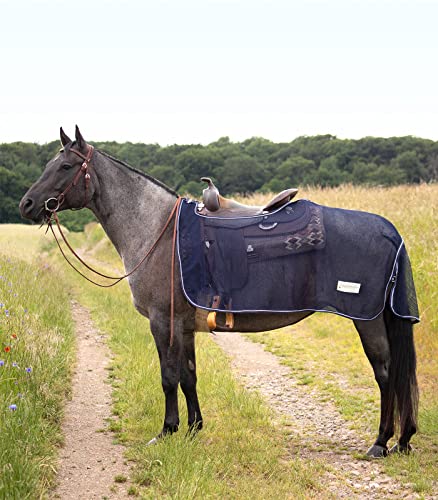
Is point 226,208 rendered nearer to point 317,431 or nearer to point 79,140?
point 79,140

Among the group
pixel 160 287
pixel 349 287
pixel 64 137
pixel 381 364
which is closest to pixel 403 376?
pixel 381 364

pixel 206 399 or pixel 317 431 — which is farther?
pixel 206 399

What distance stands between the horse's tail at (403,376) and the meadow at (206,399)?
0.96 ft

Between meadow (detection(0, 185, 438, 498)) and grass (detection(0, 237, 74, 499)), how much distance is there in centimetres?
1

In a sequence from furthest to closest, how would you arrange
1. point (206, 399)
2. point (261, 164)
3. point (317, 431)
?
point (261, 164) < point (206, 399) < point (317, 431)

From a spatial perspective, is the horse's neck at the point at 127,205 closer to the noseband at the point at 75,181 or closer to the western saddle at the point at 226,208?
the noseband at the point at 75,181

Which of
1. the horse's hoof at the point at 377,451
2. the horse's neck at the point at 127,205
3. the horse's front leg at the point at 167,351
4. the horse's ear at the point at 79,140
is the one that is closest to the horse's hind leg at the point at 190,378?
the horse's front leg at the point at 167,351

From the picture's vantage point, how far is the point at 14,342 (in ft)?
16.6

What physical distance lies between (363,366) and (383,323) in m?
2.63

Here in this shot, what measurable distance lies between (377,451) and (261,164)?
126 feet

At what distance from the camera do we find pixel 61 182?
4.60m

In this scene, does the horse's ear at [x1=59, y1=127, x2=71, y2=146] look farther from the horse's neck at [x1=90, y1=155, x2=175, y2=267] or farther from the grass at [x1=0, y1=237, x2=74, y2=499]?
the grass at [x1=0, y1=237, x2=74, y2=499]

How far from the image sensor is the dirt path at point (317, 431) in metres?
4.06

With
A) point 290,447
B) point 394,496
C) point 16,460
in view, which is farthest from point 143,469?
point 394,496
